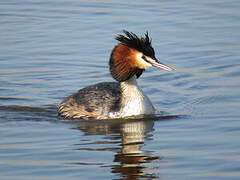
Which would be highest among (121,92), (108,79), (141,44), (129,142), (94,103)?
(141,44)

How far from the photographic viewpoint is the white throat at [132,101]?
1257 cm

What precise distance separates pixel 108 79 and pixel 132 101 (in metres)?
3.21

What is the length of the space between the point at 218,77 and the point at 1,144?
585 centimetres

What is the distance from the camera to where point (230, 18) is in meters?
19.2

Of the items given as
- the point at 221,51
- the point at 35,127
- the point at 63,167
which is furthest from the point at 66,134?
the point at 221,51

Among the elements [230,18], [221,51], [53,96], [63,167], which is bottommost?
[63,167]

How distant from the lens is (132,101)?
41.4ft

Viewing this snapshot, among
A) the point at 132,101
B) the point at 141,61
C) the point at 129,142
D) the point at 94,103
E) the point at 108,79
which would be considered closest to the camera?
the point at 129,142

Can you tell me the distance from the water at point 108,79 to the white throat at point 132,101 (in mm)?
232

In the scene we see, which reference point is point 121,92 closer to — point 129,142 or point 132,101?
point 132,101

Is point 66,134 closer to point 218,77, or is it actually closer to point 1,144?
point 1,144

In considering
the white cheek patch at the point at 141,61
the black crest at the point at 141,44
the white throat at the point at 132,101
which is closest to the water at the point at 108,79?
the white throat at the point at 132,101

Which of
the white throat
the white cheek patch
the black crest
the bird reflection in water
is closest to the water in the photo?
the bird reflection in water

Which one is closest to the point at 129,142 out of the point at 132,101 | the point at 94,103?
the point at 132,101
